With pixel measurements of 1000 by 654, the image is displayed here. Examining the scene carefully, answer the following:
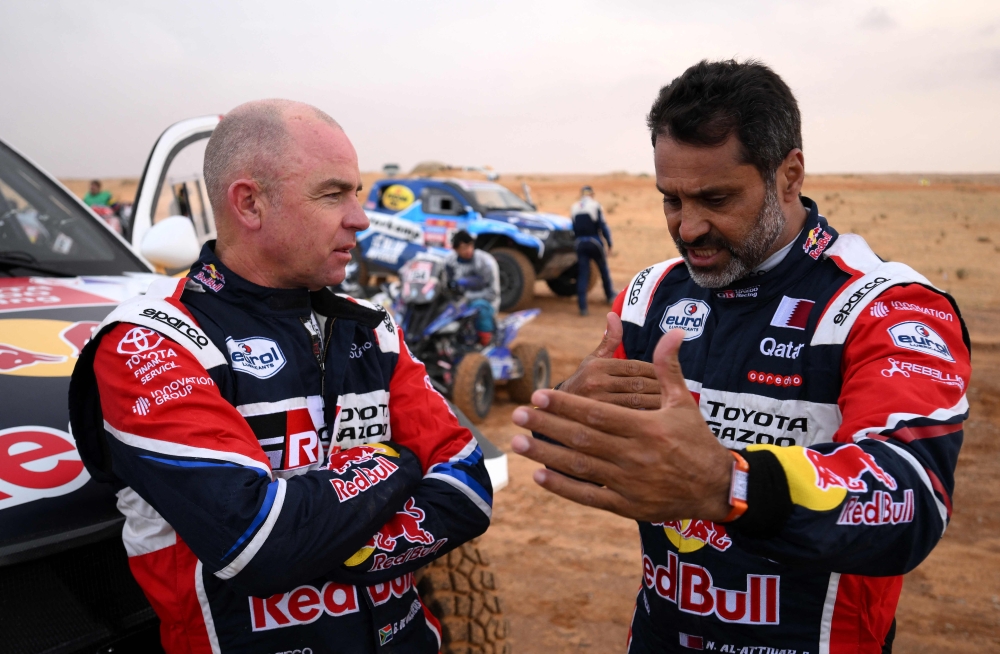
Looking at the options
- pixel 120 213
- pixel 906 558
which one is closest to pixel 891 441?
pixel 906 558

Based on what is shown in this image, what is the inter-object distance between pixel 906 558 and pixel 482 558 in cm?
153

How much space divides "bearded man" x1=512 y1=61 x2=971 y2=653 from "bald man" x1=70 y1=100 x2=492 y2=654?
1.71 ft

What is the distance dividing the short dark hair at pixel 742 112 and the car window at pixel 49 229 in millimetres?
2496

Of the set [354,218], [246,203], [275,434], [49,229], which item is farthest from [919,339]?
[49,229]

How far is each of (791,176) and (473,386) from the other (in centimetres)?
525

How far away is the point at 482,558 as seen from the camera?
255cm

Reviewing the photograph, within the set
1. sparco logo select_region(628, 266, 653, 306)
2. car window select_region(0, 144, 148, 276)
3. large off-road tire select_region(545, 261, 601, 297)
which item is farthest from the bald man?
large off-road tire select_region(545, 261, 601, 297)

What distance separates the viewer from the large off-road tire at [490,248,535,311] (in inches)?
489

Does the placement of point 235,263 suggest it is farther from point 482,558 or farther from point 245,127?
point 482,558

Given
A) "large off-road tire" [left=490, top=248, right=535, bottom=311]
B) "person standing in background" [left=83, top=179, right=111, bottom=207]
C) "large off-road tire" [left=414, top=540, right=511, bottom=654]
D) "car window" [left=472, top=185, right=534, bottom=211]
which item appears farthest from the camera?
"person standing in background" [left=83, top=179, right=111, bottom=207]

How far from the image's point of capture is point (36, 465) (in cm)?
183

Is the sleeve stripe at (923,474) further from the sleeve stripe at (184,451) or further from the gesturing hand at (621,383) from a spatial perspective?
the sleeve stripe at (184,451)

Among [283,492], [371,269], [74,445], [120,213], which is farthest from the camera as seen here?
[120,213]

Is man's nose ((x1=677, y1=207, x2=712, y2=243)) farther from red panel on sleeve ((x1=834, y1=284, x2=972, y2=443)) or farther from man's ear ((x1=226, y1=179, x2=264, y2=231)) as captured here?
man's ear ((x1=226, y1=179, x2=264, y2=231))
